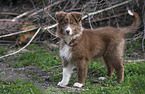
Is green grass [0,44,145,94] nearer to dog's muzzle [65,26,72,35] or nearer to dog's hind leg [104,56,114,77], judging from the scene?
dog's hind leg [104,56,114,77]

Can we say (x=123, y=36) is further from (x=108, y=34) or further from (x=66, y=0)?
(x=66, y=0)

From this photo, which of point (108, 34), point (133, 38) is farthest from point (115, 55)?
point (133, 38)

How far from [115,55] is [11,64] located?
3.54m

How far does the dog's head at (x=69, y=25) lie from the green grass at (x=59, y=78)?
4.33 ft

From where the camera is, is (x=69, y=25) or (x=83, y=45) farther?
(x=83, y=45)

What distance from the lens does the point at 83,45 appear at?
17.7ft

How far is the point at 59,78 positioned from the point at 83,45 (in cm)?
135

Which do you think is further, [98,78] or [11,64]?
[11,64]

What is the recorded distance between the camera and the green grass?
4.23 metres

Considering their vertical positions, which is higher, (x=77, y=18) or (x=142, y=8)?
(x=142, y=8)

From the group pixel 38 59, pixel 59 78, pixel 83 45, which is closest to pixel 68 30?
pixel 83 45

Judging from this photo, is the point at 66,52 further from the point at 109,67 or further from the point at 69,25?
the point at 109,67

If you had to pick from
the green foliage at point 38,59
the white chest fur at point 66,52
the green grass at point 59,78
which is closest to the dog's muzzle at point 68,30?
the white chest fur at point 66,52

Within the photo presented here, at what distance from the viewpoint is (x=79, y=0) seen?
29.4ft
